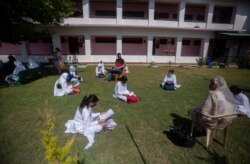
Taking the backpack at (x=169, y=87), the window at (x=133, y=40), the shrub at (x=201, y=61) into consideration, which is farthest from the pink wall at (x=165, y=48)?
the backpack at (x=169, y=87)

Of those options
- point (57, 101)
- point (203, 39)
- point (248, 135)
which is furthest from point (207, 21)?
point (57, 101)

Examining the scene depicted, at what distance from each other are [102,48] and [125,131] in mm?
15553

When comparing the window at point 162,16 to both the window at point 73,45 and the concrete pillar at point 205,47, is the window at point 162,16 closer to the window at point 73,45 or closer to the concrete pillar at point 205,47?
the concrete pillar at point 205,47

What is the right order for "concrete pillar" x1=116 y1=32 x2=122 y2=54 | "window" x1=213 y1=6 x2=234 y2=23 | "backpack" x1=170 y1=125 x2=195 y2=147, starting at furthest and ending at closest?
"window" x1=213 y1=6 x2=234 y2=23
"concrete pillar" x1=116 y1=32 x2=122 y2=54
"backpack" x1=170 y1=125 x2=195 y2=147

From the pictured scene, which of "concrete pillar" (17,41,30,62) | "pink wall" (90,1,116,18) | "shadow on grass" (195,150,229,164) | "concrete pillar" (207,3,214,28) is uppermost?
"pink wall" (90,1,116,18)

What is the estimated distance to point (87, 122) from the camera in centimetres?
493

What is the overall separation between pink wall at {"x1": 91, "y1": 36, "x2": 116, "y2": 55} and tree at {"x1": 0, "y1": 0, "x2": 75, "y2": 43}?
9.20 metres

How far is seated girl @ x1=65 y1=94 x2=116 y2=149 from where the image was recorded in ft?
15.8

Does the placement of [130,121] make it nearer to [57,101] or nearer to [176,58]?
[57,101]

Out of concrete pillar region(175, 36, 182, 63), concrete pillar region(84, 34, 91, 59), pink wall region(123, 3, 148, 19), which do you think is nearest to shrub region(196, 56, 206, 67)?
concrete pillar region(175, 36, 182, 63)

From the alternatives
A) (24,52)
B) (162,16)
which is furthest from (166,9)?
(24,52)

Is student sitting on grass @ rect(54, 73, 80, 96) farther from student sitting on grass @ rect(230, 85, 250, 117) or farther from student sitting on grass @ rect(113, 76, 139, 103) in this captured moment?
student sitting on grass @ rect(230, 85, 250, 117)

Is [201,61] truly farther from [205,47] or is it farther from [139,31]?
[139,31]

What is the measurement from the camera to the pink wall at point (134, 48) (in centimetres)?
2003
